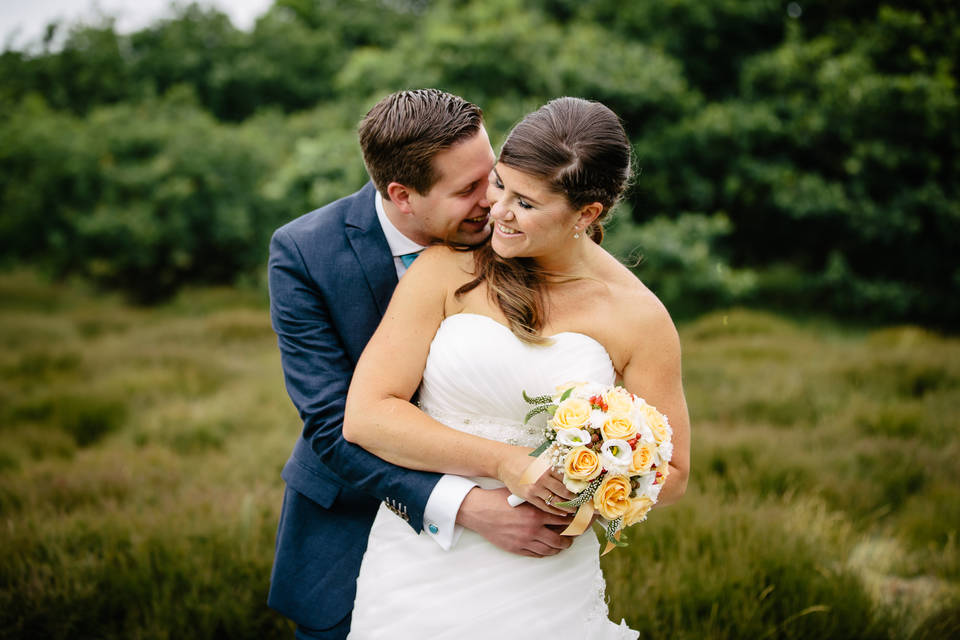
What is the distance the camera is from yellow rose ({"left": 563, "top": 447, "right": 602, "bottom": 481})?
183cm

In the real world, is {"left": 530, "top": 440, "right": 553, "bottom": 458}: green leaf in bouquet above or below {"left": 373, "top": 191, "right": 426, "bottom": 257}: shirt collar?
below

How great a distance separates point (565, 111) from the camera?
2.26 m

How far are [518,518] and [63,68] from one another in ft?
65.0

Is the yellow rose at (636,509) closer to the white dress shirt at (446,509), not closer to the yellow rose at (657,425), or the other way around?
the yellow rose at (657,425)

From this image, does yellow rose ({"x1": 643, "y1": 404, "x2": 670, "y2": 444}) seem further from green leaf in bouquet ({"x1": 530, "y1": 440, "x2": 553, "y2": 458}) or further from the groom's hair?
the groom's hair

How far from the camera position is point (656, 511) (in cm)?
409

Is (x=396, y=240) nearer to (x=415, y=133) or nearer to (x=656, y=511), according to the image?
(x=415, y=133)

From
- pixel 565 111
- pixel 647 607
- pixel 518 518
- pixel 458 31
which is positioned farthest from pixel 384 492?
pixel 458 31

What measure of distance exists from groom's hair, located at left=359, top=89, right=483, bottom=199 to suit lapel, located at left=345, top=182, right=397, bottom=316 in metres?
0.12

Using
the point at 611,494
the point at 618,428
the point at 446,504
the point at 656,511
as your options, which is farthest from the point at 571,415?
the point at 656,511

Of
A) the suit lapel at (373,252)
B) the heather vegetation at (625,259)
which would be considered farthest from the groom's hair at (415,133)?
the heather vegetation at (625,259)

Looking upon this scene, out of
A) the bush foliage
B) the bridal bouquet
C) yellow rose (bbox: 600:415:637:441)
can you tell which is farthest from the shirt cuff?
the bush foliage

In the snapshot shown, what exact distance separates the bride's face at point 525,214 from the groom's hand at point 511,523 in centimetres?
76

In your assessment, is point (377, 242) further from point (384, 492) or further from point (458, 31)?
point (458, 31)
